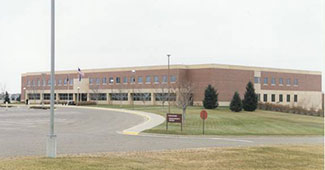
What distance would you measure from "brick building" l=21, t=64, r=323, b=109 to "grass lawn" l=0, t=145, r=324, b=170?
188 feet

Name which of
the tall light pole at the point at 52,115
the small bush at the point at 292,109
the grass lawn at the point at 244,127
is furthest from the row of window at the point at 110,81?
the tall light pole at the point at 52,115

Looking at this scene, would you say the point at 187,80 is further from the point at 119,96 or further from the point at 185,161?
the point at 185,161

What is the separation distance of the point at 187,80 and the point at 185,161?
6695 centimetres

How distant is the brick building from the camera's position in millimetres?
78500

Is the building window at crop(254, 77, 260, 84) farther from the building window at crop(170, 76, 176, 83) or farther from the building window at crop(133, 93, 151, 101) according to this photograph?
the building window at crop(133, 93, 151, 101)

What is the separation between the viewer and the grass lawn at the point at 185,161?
39.1 feet

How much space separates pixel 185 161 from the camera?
13812 mm

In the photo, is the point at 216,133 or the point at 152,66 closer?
the point at 216,133

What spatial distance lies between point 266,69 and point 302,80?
435 inches

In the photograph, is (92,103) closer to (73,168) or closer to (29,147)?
(29,147)

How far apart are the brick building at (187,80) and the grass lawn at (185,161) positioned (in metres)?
57.2

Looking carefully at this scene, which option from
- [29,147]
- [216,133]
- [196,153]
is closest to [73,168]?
[196,153]

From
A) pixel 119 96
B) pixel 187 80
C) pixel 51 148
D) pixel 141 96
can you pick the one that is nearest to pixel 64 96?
pixel 119 96

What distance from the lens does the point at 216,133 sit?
29.5 metres
